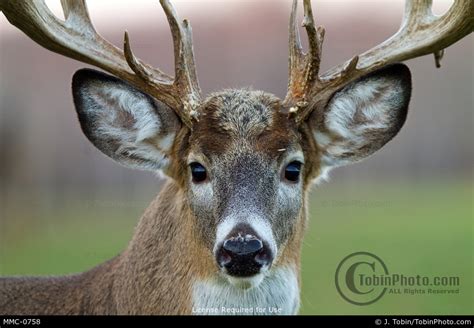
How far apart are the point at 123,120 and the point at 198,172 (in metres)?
0.61

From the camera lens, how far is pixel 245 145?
224 inches

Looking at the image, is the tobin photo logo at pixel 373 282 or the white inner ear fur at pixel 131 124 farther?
the tobin photo logo at pixel 373 282

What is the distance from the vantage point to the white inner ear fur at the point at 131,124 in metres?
5.92

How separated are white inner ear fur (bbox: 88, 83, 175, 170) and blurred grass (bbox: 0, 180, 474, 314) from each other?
2090 millimetres

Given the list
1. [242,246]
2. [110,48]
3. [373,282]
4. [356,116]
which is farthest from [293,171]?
[373,282]

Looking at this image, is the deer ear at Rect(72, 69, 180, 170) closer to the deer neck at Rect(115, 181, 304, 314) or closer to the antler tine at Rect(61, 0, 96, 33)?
the deer neck at Rect(115, 181, 304, 314)

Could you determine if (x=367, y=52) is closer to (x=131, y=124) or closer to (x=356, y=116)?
(x=356, y=116)

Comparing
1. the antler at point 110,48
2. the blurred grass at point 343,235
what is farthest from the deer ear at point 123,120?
the blurred grass at point 343,235

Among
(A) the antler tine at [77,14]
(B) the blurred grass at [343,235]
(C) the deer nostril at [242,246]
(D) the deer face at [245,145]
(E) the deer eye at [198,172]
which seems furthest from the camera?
(B) the blurred grass at [343,235]

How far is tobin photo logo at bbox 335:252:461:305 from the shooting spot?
770 cm

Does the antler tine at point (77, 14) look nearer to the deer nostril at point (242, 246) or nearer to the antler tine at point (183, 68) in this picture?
the antler tine at point (183, 68)

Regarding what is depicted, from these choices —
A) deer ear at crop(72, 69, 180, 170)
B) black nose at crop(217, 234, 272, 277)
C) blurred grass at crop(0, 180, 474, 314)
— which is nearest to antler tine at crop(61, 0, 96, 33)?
deer ear at crop(72, 69, 180, 170)

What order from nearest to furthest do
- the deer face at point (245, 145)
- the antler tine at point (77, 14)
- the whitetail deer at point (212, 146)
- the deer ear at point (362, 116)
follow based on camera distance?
the deer face at point (245, 145) → the whitetail deer at point (212, 146) → the deer ear at point (362, 116) → the antler tine at point (77, 14)

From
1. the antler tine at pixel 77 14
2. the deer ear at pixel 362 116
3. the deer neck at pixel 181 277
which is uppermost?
the antler tine at pixel 77 14
